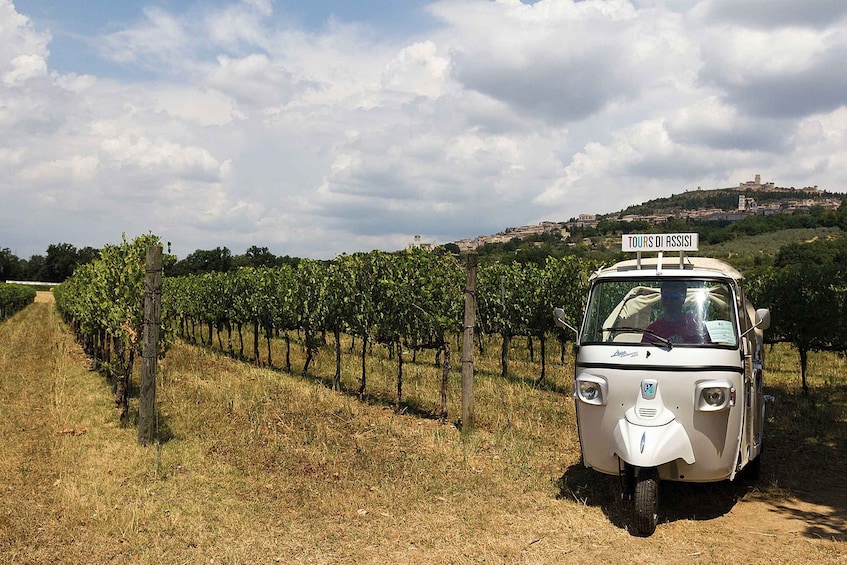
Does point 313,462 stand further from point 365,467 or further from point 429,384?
point 429,384

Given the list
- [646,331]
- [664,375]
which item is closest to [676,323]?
[646,331]

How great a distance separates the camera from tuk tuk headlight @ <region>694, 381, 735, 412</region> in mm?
6020

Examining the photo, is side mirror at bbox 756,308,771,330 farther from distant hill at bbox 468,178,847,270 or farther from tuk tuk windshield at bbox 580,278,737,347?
distant hill at bbox 468,178,847,270

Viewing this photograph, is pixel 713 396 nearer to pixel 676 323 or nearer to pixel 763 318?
pixel 676 323

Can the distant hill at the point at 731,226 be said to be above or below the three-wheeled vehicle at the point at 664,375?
above

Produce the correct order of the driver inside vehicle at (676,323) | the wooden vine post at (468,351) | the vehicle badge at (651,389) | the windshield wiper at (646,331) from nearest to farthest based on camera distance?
the vehicle badge at (651,389) → the windshield wiper at (646,331) → the driver inside vehicle at (676,323) → the wooden vine post at (468,351)

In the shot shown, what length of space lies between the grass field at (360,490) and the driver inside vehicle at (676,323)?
1.84 m

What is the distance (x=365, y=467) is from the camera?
8.54m

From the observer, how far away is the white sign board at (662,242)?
269 inches

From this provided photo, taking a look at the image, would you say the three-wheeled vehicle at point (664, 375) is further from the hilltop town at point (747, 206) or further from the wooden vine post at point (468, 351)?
the hilltop town at point (747, 206)

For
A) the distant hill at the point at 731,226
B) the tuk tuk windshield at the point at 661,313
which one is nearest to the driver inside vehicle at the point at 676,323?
the tuk tuk windshield at the point at 661,313

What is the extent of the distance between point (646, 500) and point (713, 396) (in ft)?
3.72

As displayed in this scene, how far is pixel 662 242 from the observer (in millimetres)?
6992

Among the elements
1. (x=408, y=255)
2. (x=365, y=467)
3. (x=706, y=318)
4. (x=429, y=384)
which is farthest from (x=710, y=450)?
(x=429, y=384)
